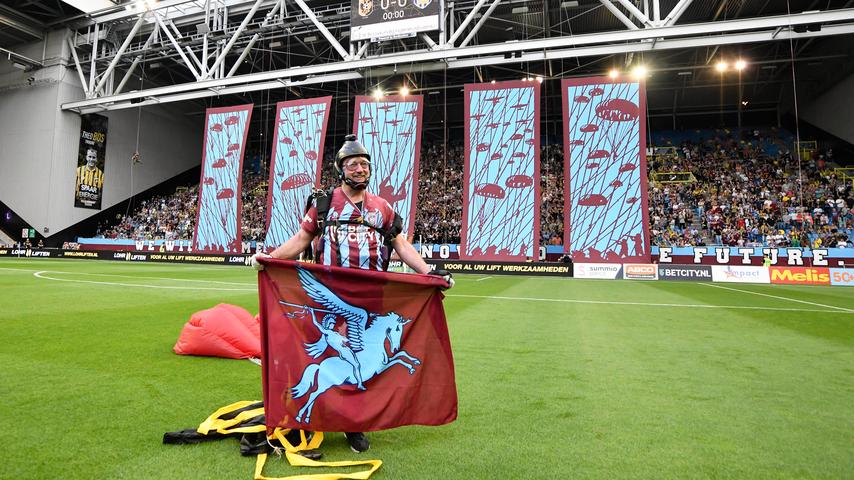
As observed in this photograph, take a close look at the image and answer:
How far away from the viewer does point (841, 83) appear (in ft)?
87.8

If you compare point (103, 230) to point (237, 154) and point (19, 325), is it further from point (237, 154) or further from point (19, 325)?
point (19, 325)

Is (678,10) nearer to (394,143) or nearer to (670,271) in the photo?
(670,271)

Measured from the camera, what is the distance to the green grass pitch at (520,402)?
91.6 inches

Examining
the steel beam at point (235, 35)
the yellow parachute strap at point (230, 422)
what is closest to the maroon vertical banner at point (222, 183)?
the steel beam at point (235, 35)

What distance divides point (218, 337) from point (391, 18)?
64.4 ft

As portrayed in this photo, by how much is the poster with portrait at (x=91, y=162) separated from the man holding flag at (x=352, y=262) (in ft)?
122

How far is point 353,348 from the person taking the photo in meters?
2.68

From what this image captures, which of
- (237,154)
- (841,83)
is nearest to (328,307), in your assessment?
(237,154)

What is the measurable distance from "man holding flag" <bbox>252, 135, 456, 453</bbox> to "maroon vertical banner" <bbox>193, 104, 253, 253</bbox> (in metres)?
22.3

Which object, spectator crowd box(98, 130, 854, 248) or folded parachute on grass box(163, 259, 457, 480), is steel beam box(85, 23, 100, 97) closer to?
spectator crowd box(98, 130, 854, 248)

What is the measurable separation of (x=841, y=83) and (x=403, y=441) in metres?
36.5

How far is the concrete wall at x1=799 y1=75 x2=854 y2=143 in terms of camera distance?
2597 centimetres

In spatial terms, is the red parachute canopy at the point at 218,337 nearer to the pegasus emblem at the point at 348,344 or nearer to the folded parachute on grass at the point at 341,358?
the folded parachute on grass at the point at 341,358

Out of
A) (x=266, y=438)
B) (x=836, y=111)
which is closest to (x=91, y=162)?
(x=266, y=438)
